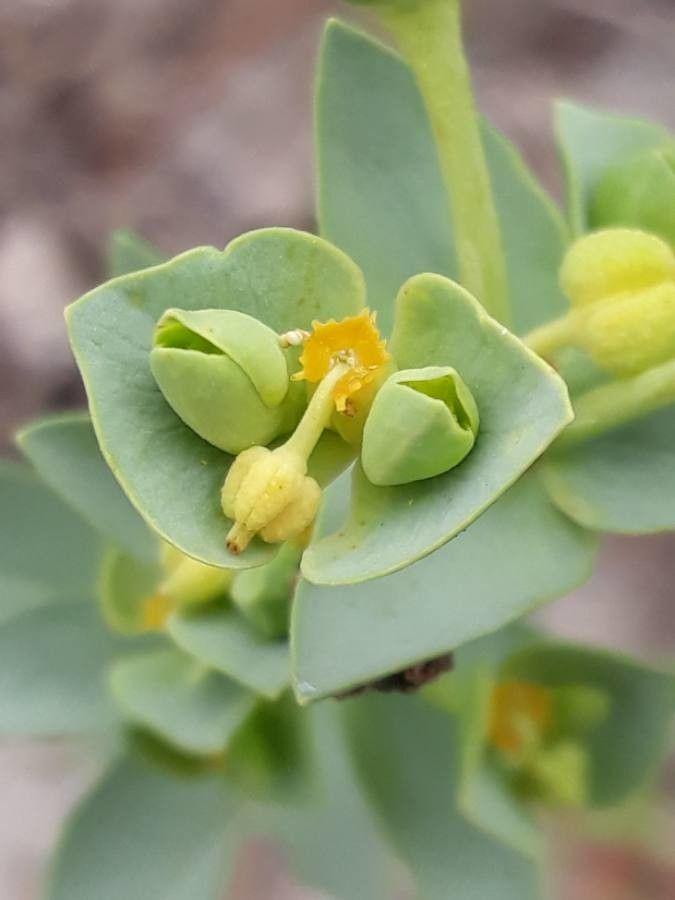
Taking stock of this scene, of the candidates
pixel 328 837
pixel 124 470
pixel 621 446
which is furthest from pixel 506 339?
pixel 328 837

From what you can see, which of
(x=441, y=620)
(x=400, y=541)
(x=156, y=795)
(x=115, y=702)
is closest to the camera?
(x=400, y=541)

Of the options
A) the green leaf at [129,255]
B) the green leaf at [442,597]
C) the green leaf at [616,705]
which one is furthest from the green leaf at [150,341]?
the green leaf at [616,705]

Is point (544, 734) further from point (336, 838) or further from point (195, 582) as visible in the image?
point (195, 582)

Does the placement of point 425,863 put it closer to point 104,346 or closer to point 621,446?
point 621,446

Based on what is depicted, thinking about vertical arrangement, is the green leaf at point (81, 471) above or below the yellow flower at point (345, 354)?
below

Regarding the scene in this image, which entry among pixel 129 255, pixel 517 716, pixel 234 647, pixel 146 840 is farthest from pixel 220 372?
pixel 146 840

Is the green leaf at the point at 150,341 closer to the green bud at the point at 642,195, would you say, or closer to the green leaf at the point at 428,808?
the green bud at the point at 642,195
